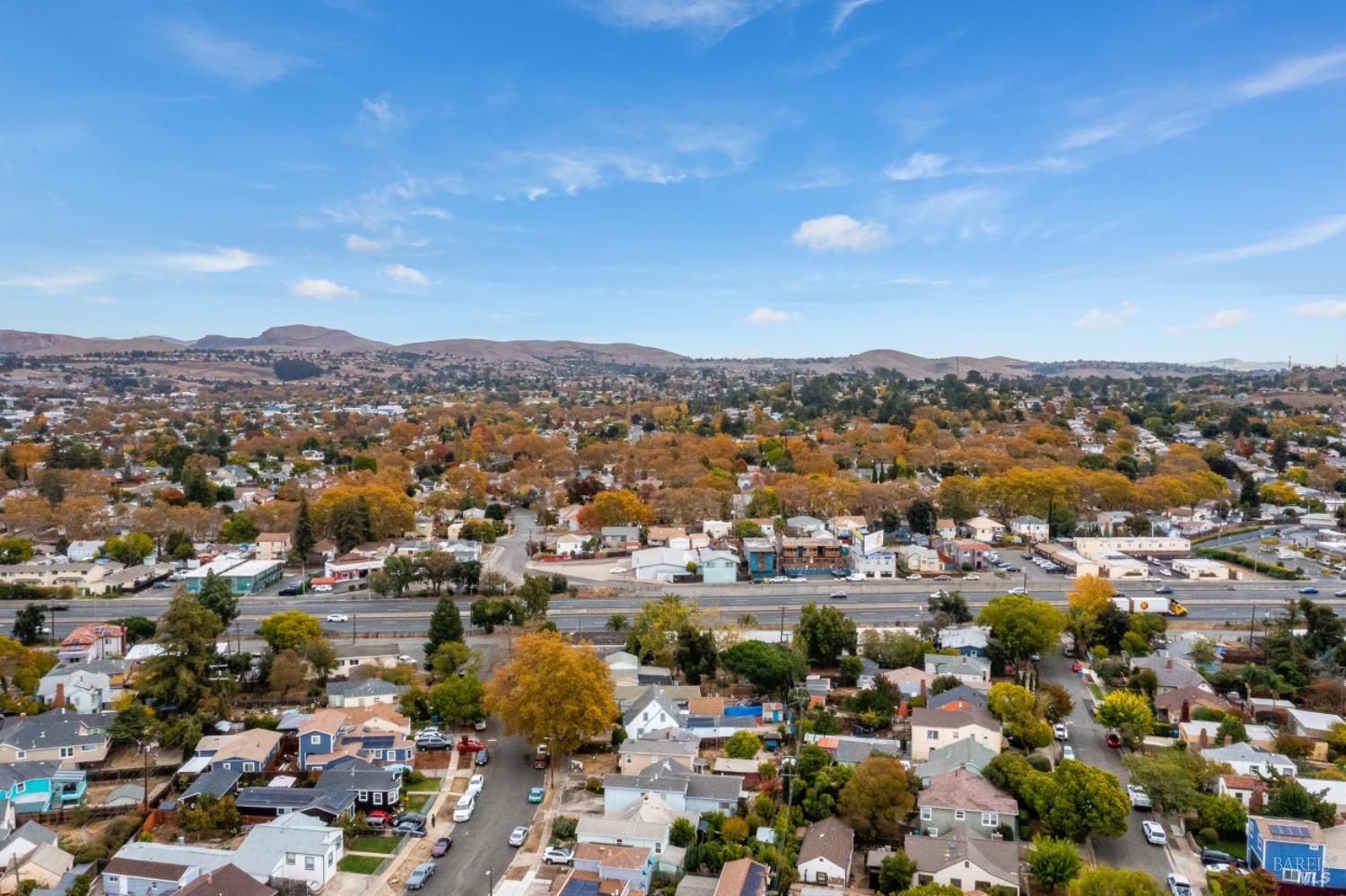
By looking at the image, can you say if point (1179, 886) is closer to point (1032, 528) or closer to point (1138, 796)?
point (1138, 796)

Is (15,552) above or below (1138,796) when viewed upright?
above

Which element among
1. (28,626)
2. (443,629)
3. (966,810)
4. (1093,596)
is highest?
(1093,596)

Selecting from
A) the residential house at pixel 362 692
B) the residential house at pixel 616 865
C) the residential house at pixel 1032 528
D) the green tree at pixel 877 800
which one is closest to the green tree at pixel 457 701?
the residential house at pixel 362 692

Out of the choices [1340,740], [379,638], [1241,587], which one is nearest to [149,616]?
[379,638]

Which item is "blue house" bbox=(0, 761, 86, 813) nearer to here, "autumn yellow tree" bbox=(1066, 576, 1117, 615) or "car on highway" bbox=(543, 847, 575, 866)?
"car on highway" bbox=(543, 847, 575, 866)

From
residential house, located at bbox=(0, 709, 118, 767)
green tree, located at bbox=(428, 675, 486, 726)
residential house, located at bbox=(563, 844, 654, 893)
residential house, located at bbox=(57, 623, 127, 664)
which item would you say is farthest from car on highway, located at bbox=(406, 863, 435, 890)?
residential house, located at bbox=(57, 623, 127, 664)

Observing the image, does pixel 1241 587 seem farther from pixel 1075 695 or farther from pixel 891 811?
pixel 891 811

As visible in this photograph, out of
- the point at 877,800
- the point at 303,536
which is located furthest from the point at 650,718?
the point at 303,536
